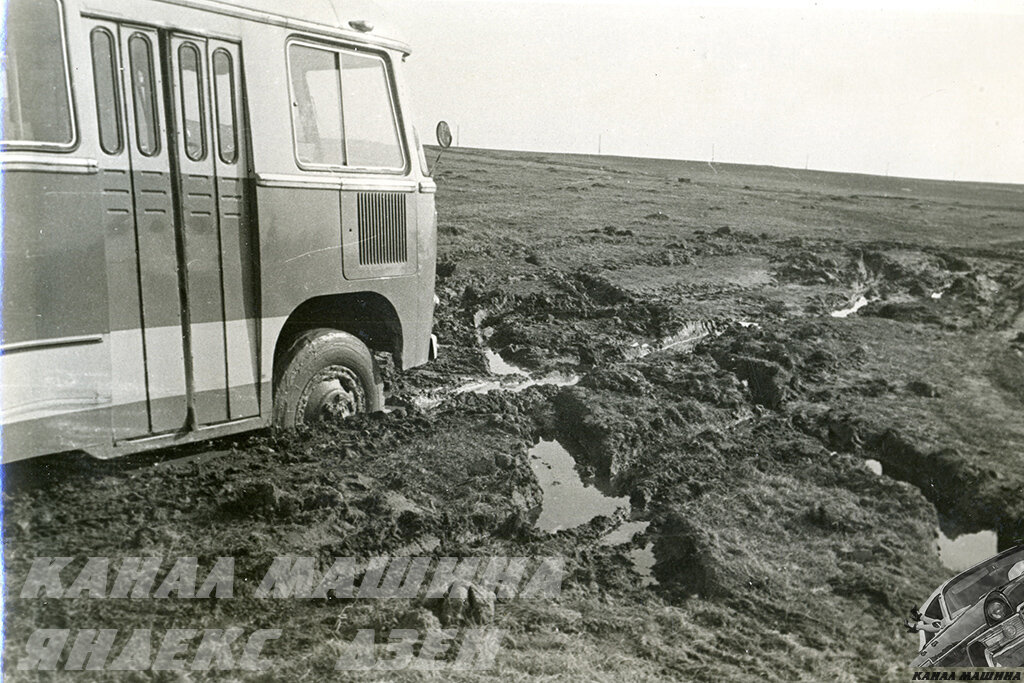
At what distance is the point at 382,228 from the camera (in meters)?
3.92

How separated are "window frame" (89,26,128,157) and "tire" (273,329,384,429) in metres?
1.25

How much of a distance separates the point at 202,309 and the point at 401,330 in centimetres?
122

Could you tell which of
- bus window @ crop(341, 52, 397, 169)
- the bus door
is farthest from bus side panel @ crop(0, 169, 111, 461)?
bus window @ crop(341, 52, 397, 169)

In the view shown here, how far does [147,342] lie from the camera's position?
298 cm

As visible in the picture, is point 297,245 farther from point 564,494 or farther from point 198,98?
point 564,494

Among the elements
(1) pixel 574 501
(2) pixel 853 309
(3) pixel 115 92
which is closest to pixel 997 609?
(1) pixel 574 501

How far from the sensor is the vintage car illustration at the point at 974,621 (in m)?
3.38

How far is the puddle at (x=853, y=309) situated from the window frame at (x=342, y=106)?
4869 millimetres

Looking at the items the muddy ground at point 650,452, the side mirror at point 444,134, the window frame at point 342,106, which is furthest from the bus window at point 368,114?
the muddy ground at point 650,452

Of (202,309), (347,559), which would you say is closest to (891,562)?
(347,559)

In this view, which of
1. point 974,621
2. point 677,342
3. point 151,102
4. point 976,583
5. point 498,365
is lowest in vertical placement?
point 974,621

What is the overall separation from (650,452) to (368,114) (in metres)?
2.77

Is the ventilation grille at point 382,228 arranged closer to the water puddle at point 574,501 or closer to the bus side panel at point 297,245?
the bus side panel at point 297,245

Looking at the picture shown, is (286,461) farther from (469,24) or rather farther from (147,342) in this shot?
(469,24)
